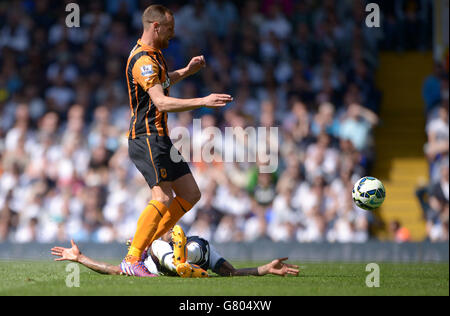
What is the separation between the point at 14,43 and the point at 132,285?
1228 cm

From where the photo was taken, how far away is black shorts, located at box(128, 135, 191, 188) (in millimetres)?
8219

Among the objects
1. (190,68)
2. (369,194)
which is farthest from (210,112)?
(190,68)

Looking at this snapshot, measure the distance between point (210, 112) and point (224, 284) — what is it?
28.9 feet

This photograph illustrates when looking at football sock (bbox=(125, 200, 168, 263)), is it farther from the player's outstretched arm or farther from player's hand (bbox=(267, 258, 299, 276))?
player's hand (bbox=(267, 258, 299, 276))

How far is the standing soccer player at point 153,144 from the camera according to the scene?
8156 millimetres

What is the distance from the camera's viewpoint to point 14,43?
724 inches

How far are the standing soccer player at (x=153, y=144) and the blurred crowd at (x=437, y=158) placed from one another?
680 cm

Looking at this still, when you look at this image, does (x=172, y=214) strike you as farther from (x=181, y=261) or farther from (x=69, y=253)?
(x=69, y=253)

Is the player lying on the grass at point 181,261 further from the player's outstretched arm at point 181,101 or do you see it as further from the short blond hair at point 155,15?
the short blond hair at point 155,15

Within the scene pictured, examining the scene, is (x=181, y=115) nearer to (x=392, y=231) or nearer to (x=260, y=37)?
(x=260, y=37)

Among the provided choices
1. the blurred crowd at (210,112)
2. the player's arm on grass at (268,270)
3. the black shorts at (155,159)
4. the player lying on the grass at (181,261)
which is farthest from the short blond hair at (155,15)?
the blurred crowd at (210,112)

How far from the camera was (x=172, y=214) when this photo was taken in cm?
843
